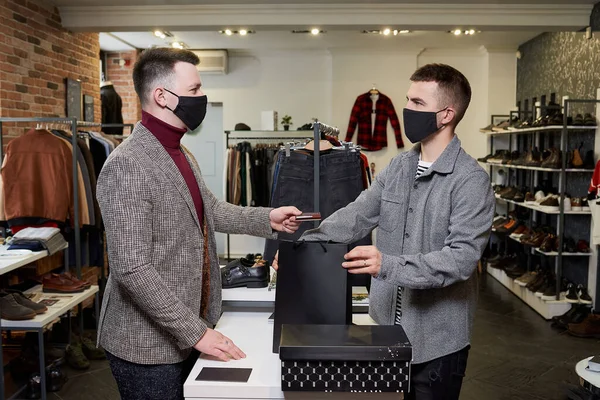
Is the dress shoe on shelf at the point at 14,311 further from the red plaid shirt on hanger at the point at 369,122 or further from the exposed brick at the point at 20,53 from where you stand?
the red plaid shirt on hanger at the point at 369,122

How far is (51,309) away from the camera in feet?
10.8

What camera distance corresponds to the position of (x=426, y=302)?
5.60 ft

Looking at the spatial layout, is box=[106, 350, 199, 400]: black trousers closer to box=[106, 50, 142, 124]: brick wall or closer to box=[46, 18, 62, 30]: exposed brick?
box=[46, 18, 62, 30]: exposed brick

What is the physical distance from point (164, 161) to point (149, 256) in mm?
283

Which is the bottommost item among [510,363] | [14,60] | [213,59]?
[510,363]

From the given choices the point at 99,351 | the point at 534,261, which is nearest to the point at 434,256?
the point at 99,351

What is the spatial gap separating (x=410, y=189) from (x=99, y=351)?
3.09 m

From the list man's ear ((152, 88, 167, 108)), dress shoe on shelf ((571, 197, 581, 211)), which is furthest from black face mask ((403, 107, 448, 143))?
dress shoe on shelf ((571, 197, 581, 211))

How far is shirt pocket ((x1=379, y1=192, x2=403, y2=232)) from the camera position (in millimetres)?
1801

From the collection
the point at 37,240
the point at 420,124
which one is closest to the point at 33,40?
the point at 37,240

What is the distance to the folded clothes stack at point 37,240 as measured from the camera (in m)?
3.42

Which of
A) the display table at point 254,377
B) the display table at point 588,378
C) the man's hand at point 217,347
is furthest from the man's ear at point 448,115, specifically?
the display table at point 588,378

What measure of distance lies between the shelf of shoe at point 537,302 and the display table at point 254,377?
3702 millimetres

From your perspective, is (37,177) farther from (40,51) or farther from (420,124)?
(420,124)
